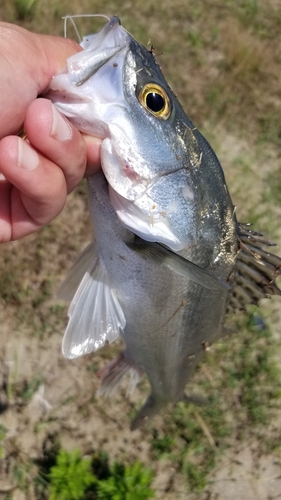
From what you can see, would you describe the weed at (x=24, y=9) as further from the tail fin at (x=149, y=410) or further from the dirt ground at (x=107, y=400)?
the tail fin at (x=149, y=410)

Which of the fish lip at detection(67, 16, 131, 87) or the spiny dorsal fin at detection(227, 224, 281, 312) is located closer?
the fish lip at detection(67, 16, 131, 87)

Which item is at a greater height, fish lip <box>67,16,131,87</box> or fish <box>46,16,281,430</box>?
fish lip <box>67,16,131,87</box>

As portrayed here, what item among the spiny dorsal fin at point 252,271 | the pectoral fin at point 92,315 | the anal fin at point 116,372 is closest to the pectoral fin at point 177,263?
the pectoral fin at point 92,315

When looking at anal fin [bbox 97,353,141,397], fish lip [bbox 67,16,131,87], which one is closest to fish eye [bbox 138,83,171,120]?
fish lip [bbox 67,16,131,87]

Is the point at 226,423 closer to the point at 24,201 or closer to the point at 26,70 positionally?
the point at 24,201

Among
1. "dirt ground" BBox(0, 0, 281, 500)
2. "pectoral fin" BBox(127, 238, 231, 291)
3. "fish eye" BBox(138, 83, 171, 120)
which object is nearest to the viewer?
"fish eye" BBox(138, 83, 171, 120)

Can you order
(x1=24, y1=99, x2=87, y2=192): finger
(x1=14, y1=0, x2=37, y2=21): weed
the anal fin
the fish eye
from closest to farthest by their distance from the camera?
(x1=24, y1=99, x2=87, y2=192): finger
the fish eye
the anal fin
(x1=14, y1=0, x2=37, y2=21): weed

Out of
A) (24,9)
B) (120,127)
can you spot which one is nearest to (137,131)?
(120,127)

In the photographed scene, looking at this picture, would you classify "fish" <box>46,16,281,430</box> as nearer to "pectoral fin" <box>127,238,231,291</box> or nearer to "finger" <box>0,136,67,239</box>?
"pectoral fin" <box>127,238,231,291</box>
